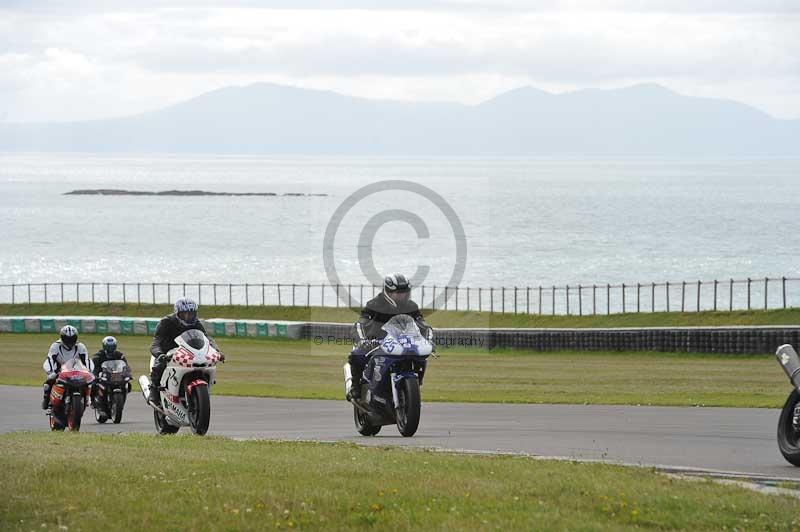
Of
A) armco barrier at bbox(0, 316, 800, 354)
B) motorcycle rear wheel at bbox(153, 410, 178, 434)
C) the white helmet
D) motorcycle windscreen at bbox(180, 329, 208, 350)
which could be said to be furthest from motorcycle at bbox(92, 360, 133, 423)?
armco barrier at bbox(0, 316, 800, 354)

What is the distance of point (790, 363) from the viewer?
14.7 m

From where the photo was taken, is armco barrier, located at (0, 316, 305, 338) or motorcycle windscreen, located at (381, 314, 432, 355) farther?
armco barrier, located at (0, 316, 305, 338)

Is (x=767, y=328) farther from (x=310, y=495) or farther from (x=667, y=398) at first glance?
(x=310, y=495)

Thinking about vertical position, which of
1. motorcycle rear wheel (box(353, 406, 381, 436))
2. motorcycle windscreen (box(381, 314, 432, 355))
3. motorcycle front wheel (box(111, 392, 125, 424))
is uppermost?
motorcycle windscreen (box(381, 314, 432, 355))

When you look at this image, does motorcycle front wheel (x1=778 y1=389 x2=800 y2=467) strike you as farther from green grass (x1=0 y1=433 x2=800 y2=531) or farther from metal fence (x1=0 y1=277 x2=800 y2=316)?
metal fence (x1=0 y1=277 x2=800 y2=316)

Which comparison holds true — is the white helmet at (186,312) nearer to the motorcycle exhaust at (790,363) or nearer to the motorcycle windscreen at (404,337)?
the motorcycle windscreen at (404,337)

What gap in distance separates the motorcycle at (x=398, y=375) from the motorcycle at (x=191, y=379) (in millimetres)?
2150

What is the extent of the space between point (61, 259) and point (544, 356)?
122 meters

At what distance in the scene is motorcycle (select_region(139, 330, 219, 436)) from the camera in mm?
18484

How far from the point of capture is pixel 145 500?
428 inches

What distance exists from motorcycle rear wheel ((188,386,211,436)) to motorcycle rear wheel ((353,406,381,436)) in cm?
214

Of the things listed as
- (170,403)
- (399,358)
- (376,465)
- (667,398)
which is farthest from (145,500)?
(667,398)

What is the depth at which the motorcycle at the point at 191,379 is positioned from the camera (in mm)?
18484

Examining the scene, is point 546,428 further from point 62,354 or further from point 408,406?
point 62,354
